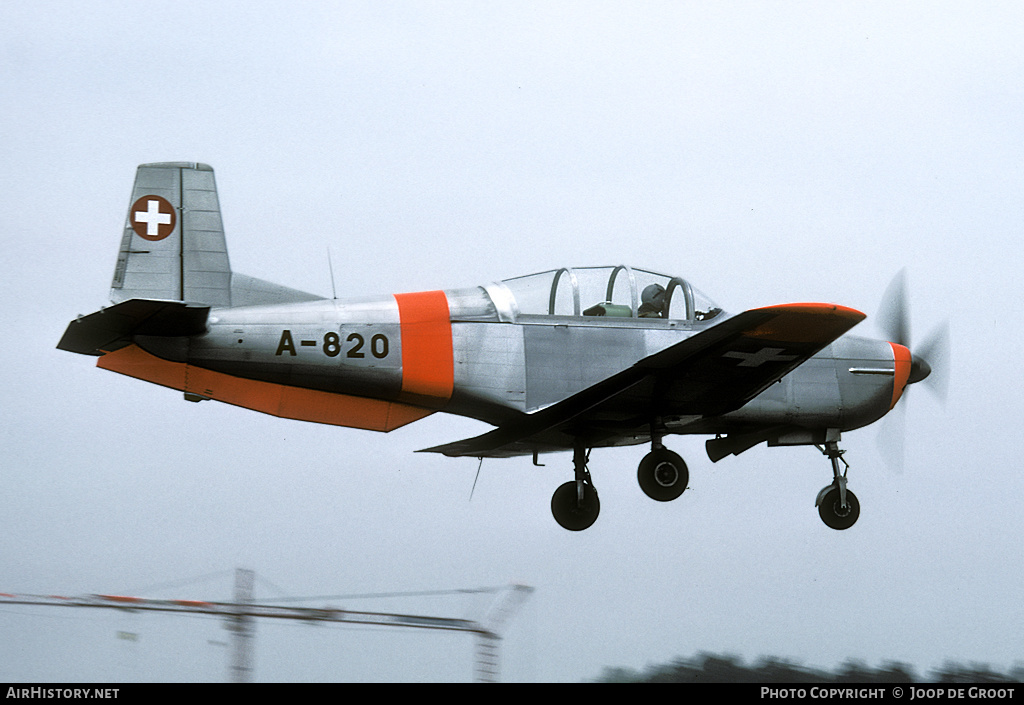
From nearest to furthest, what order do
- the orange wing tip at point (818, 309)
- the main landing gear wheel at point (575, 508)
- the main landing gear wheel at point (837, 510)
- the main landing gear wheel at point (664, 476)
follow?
the orange wing tip at point (818, 309)
the main landing gear wheel at point (664, 476)
the main landing gear wheel at point (575, 508)
the main landing gear wheel at point (837, 510)

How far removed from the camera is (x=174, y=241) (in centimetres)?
1235

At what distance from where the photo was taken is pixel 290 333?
40.9 feet

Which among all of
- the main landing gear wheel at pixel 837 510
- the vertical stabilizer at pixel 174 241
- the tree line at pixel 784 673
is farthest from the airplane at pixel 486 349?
the tree line at pixel 784 673

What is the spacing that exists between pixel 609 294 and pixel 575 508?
8.99 ft

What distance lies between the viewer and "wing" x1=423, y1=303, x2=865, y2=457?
39.2 ft

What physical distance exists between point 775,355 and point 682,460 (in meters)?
2.37

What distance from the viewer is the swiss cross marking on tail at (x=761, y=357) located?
496 inches

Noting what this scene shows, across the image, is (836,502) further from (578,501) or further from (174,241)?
(174,241)

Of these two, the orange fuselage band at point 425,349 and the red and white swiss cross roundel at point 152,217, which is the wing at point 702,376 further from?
the red and white swiss cross roundel at point 152,217

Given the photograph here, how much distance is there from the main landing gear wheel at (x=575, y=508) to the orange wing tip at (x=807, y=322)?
358 cm

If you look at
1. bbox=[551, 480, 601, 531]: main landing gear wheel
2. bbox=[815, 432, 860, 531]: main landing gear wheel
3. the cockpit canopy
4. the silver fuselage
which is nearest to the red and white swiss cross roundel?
the silver fuselage

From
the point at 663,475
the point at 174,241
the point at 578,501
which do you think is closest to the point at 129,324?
the point at 174,241

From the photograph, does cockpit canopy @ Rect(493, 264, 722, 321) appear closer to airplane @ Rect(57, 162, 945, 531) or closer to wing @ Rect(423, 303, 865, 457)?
airplane @ Rect(57, 162, 945, 531)
